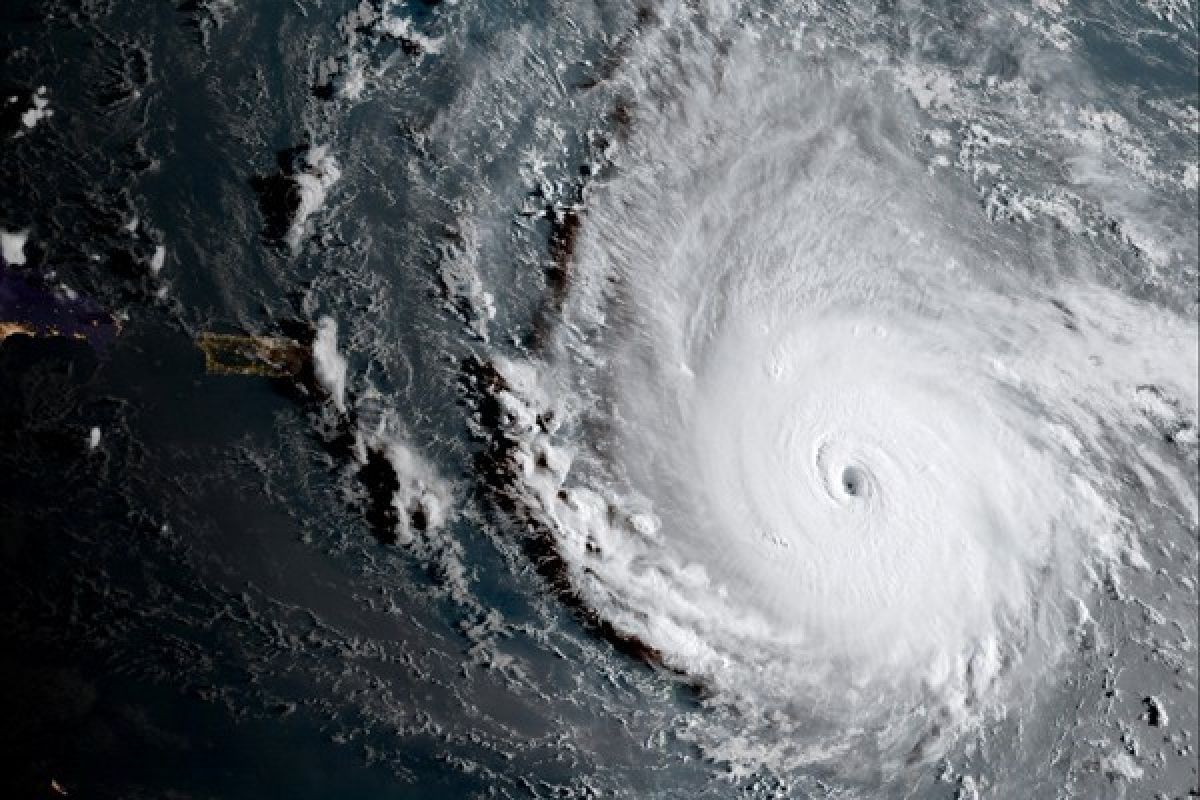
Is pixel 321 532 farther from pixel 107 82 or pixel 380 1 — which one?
pixel 380 1

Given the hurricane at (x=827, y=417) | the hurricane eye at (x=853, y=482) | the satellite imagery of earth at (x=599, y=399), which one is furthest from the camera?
the hurricane eye at (x=853, y=482)

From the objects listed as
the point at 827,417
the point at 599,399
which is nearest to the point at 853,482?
the point at 827,417

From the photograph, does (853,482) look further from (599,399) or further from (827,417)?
(599,399)

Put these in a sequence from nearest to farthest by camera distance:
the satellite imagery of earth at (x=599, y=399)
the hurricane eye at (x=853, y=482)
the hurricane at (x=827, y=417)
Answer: the satellite imagery of earth at (x=599, y=399) < the hurricane at (x=827, y=417) < the hurricane eye at (x=853, y=482)

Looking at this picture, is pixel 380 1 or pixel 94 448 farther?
pixel 380 1

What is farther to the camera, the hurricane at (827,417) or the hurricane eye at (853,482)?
the hurricane eye at (853,482)

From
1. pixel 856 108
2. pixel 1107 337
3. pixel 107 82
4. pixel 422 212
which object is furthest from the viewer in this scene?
pixel 1107 337

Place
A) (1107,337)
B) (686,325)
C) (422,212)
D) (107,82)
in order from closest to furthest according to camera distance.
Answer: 1. (107,82)
2. (422,212)
3. (686,325)
4. (1107,337)

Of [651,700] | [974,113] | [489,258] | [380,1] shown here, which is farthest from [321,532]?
[974,113]
